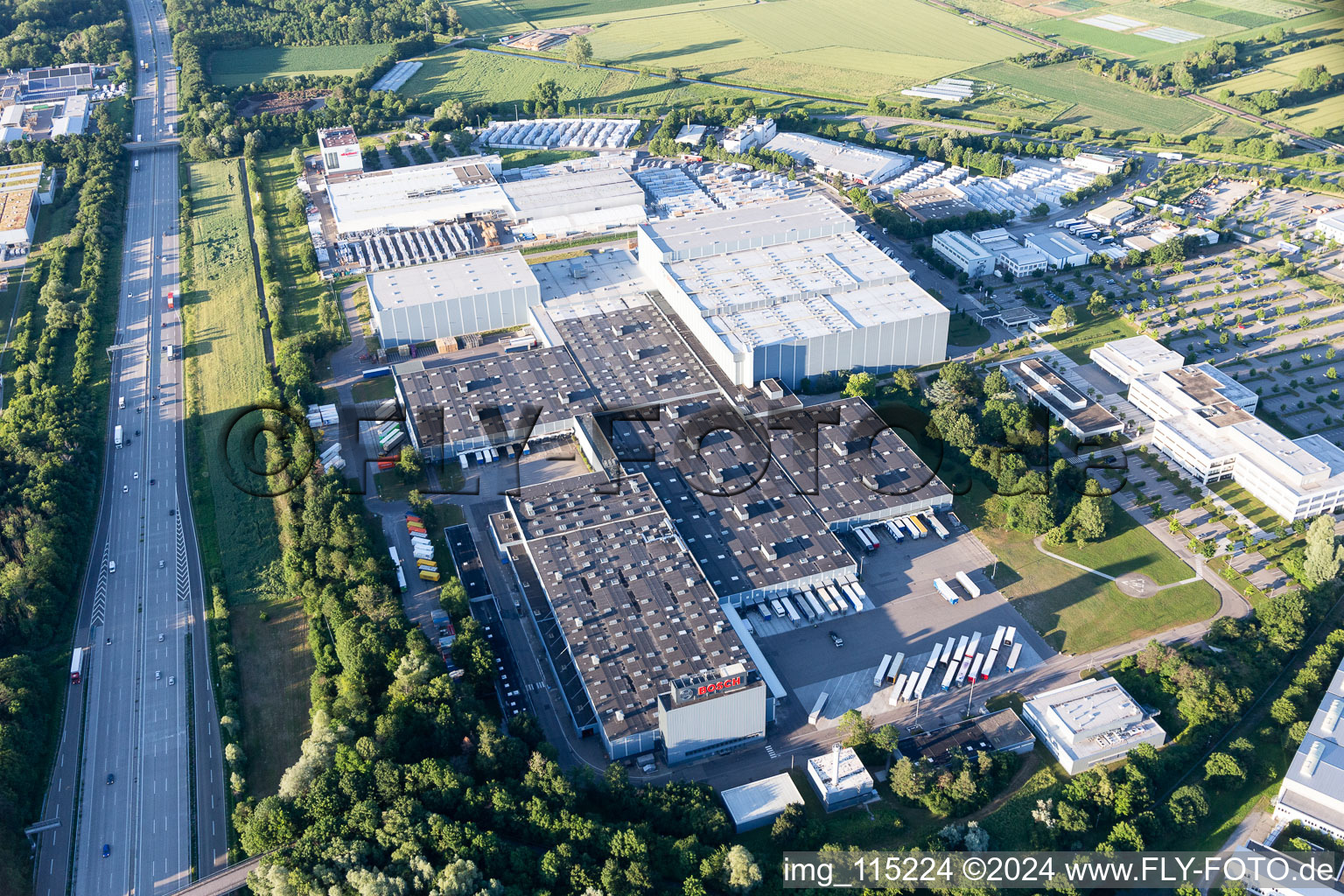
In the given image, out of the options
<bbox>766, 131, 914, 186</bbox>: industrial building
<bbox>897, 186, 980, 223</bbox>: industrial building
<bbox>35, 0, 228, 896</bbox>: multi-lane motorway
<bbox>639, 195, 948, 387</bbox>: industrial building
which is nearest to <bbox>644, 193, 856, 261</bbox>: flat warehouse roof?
<bbox>639, 195, 948, 387</bbox>: industrial building

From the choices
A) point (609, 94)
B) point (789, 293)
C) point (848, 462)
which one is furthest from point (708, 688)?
point (609, 94)

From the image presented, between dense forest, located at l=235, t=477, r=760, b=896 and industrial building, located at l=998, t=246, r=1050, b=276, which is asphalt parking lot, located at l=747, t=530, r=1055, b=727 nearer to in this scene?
dense forest, located at l=235, t=477, r=760, b=896

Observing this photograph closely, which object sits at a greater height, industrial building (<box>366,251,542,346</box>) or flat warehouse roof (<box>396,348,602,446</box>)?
industrial building (<box>366,251,542,346</box>)

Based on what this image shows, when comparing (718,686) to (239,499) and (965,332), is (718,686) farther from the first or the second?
(965,332)

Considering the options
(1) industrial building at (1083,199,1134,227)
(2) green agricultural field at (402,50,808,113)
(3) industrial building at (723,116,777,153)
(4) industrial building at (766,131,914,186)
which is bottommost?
(1) industrial building at (1083,199,1134,227)

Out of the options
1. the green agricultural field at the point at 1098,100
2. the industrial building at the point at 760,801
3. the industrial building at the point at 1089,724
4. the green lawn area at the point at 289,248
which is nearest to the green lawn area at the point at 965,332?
the industrial building at the point at 1089,724

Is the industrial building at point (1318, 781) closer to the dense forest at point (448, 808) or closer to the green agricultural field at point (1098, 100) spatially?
the dense forest at point (448, 808)
